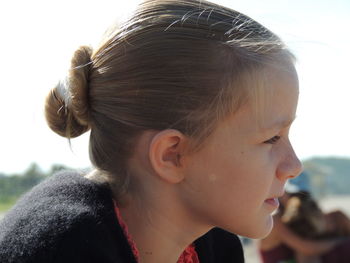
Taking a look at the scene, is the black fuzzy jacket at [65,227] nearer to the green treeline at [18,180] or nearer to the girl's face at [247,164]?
the girl's face at [247,164]

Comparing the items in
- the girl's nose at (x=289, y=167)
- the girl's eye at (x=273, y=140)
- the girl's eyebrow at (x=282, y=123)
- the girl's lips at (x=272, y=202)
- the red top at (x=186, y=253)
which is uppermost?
the girl's eyebrow at (x=282, y=123)

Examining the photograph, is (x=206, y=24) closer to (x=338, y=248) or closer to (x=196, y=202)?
(x=196, y=202)

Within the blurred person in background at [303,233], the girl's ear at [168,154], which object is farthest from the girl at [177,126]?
the blurred person in background at [303,233]

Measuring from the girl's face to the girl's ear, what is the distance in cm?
2

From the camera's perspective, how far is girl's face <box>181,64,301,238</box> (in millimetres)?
1478

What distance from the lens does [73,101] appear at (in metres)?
1.53

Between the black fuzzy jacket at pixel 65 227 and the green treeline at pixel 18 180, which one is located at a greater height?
the black fuzzy jacket at pixel 65 227

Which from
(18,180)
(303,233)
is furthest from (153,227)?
(18,180)

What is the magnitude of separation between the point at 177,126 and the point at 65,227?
1.24 ft

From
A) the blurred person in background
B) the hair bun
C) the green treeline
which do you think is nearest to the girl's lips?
the hair bun

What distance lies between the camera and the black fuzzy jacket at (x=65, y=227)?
128 cm

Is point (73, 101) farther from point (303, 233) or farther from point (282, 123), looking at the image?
point (303, 233)

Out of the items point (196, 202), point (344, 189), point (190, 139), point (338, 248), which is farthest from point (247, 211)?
point (344, 189)

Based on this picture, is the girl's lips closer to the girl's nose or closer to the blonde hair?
the girl's nose
